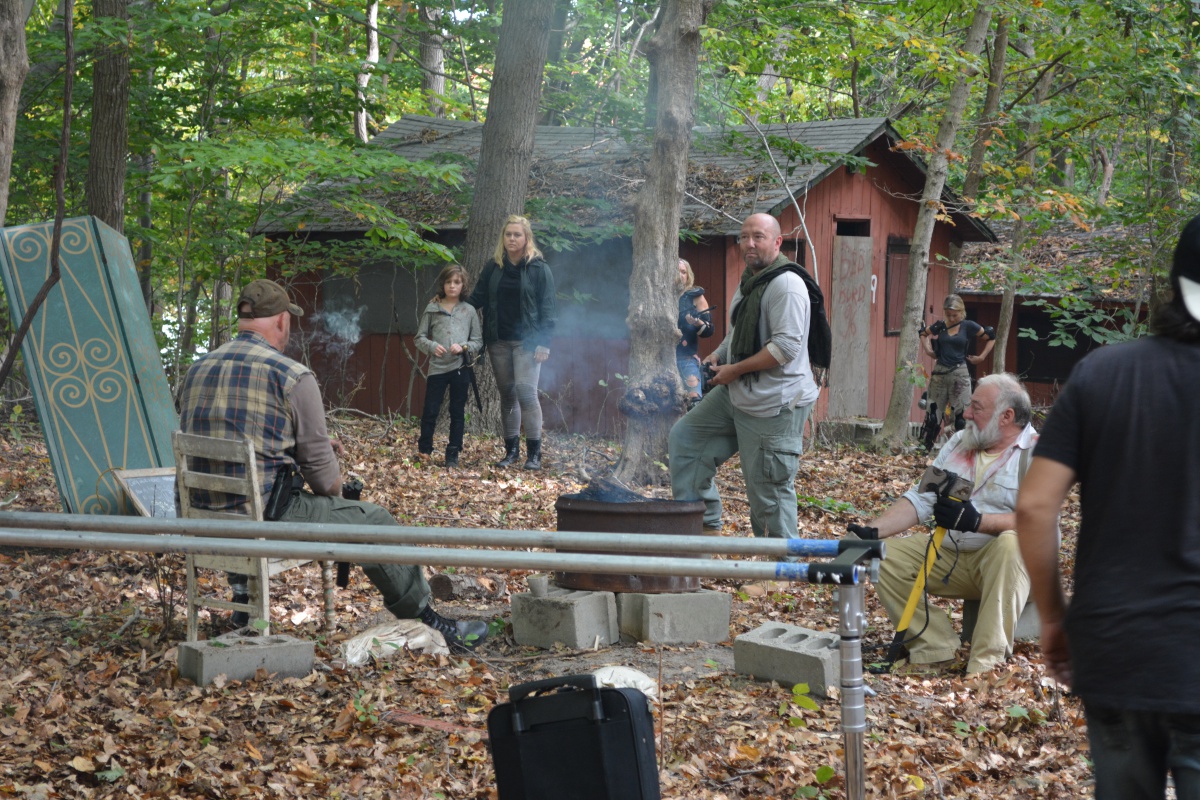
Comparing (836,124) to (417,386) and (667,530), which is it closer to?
(417,386)

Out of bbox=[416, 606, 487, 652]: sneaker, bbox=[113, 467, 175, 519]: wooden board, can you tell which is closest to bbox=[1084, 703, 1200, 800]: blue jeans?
bbox=[416, 606, 487, 652]: sneaker

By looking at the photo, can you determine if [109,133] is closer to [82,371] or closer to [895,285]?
[82,371]

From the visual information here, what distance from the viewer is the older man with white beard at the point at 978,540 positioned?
5.11 m

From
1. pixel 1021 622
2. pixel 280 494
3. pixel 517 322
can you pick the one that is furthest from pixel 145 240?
pixel 1021 622

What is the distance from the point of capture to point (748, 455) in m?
6.36

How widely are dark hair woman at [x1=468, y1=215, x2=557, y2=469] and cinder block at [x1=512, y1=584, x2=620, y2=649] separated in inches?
171

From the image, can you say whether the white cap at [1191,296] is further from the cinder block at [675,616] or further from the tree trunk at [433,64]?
the tree trunk at [433,64]

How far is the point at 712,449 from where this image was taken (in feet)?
21.8

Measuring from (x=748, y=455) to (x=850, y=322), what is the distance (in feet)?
35.8

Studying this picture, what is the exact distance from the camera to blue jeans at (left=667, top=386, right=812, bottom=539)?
6.26 m

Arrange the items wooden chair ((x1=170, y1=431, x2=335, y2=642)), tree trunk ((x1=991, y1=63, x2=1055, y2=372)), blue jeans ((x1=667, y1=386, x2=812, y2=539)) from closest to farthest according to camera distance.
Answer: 1. wooden chair ((x1=170, y1=431, x2=335, y2=642))
2. blue jeans ((x1=667, y1=386, x2=812, y2=539))
3. tree trunk ((x1=991, y1=63, x2=1055, y2=372))

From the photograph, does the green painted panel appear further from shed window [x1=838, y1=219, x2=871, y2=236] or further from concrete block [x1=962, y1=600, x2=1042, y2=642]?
shed window [x1=838, y1=219, x2=871, y2=236]

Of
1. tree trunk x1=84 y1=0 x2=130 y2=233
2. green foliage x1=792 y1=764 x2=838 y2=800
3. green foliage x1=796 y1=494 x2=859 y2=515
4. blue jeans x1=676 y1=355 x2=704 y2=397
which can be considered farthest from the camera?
blue jeans x1=676 y1=355 x2=704 y2=397

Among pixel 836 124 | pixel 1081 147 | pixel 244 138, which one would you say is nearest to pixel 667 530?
pixel 244 138
